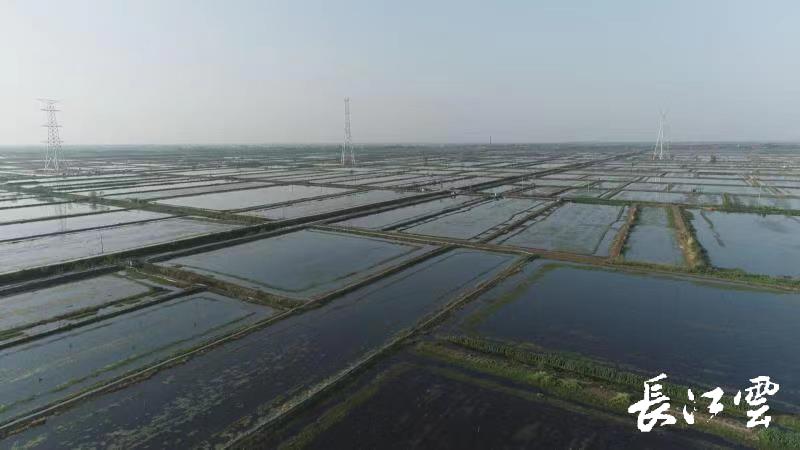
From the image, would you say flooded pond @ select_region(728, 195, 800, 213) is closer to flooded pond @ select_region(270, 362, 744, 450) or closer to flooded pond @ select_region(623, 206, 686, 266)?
flooded pond @ select_region(623, 206, 686, 266)

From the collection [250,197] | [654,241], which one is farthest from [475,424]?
[250,197]

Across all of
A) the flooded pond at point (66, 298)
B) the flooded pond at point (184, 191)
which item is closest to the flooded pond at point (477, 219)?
the flooded pond at point (66, 298)

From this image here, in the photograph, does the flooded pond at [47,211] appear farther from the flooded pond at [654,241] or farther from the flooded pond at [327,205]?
the flooded pond at [654,241]

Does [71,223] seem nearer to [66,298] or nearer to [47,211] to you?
[47,211]

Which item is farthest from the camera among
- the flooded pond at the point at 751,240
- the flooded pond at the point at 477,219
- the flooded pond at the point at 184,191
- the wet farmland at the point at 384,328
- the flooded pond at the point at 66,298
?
the flooded pond at the point at 184,191

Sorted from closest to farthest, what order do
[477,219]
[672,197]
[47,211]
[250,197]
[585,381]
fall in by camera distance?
[585,381]
[477,219]
[47,211]
[672,197]
[250,197]

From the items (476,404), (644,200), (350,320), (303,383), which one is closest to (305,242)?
(350,320)
